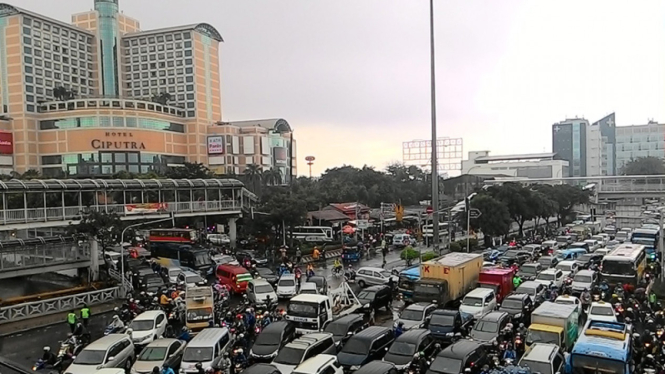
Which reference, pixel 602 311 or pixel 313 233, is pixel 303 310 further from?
pixel 313 233

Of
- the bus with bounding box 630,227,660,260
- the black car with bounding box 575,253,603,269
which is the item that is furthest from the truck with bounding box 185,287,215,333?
the bus with bounding box 630,227,660,260

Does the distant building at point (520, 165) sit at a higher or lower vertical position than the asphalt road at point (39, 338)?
higher

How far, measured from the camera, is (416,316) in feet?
58.8

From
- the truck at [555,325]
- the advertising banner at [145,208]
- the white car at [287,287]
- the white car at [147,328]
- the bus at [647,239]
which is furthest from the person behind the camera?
the bus at [647,239]

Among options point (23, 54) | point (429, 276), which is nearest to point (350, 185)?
point (429, 276)

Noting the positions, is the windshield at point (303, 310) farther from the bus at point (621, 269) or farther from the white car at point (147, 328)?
the bus at point (621, 269)

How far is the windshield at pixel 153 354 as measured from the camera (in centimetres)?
1434

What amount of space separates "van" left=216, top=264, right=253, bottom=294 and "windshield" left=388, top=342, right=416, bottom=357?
1273 centimetres

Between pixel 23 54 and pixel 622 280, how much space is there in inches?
4212

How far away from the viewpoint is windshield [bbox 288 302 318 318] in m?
17.8

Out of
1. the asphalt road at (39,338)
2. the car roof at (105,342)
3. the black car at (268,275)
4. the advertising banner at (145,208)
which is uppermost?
the advertising banner at (145,208)

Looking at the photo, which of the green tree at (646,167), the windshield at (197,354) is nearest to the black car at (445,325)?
the windshield at (197,354)

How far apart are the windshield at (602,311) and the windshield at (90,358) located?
611 inches

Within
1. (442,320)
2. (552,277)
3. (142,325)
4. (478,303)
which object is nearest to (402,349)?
(442,320)
